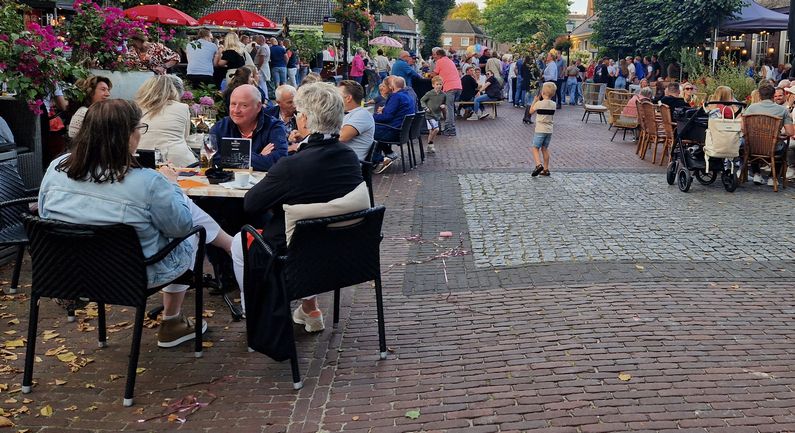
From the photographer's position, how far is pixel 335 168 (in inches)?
179

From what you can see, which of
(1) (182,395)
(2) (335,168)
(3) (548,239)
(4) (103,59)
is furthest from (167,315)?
(4) (103,59)

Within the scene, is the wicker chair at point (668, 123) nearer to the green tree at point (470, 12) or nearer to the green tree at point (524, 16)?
the green tree at point (524, 16)

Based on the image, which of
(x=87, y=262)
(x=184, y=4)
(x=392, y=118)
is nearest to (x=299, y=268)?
(x=87, y=262)

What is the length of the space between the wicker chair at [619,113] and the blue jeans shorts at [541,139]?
17.7 ft

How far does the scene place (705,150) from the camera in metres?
10.4

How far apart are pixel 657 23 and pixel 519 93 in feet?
19.9

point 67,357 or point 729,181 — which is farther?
point 729,181

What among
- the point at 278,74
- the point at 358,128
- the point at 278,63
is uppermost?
the point at 278,63

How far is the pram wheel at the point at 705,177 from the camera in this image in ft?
35.3

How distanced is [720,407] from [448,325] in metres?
1.84

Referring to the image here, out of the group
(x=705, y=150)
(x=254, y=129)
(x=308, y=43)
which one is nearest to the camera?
(x=254, y=129)

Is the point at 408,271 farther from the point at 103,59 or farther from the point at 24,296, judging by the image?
the point at 103,59

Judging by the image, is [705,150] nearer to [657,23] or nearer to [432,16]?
[657,23]

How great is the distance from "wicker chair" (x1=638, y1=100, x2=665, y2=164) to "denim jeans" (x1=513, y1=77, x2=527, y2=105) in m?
13.1
